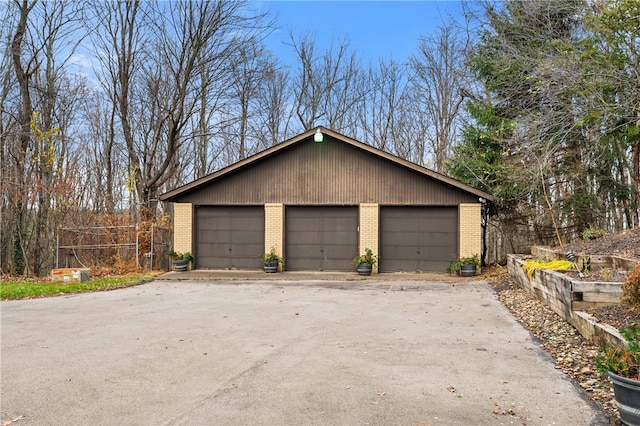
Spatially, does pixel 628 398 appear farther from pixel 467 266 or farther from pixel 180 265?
pixel 180 265

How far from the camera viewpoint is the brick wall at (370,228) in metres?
16.8

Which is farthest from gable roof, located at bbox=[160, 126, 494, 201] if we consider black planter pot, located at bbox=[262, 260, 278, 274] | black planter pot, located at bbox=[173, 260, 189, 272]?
black planter pot, located at bbox=[262, 260, 278, 274]

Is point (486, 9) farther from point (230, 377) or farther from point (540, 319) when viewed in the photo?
point (230, 377)

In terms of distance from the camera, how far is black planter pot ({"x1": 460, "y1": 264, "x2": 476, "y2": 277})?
51.9 feet

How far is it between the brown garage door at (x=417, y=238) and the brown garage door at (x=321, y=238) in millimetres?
1161

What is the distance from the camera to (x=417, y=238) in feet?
55.2

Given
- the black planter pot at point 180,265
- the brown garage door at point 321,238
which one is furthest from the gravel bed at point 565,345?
the black planter pot at point 180,265

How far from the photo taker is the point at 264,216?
57.5 ft

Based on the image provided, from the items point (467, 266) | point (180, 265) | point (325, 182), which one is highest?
point (325, 182)

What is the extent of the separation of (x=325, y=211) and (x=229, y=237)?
12.4 ft

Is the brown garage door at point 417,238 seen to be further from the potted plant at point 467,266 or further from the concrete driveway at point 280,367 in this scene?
the concrete driveway at point 280,367

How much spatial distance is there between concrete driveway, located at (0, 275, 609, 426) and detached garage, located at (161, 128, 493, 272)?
6.81 m

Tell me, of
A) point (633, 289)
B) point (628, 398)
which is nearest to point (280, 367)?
point (628, 398)

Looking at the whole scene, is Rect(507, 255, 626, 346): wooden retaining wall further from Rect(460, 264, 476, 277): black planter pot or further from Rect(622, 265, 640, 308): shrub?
Rect(460, 264, 476, 277): black planter pot
